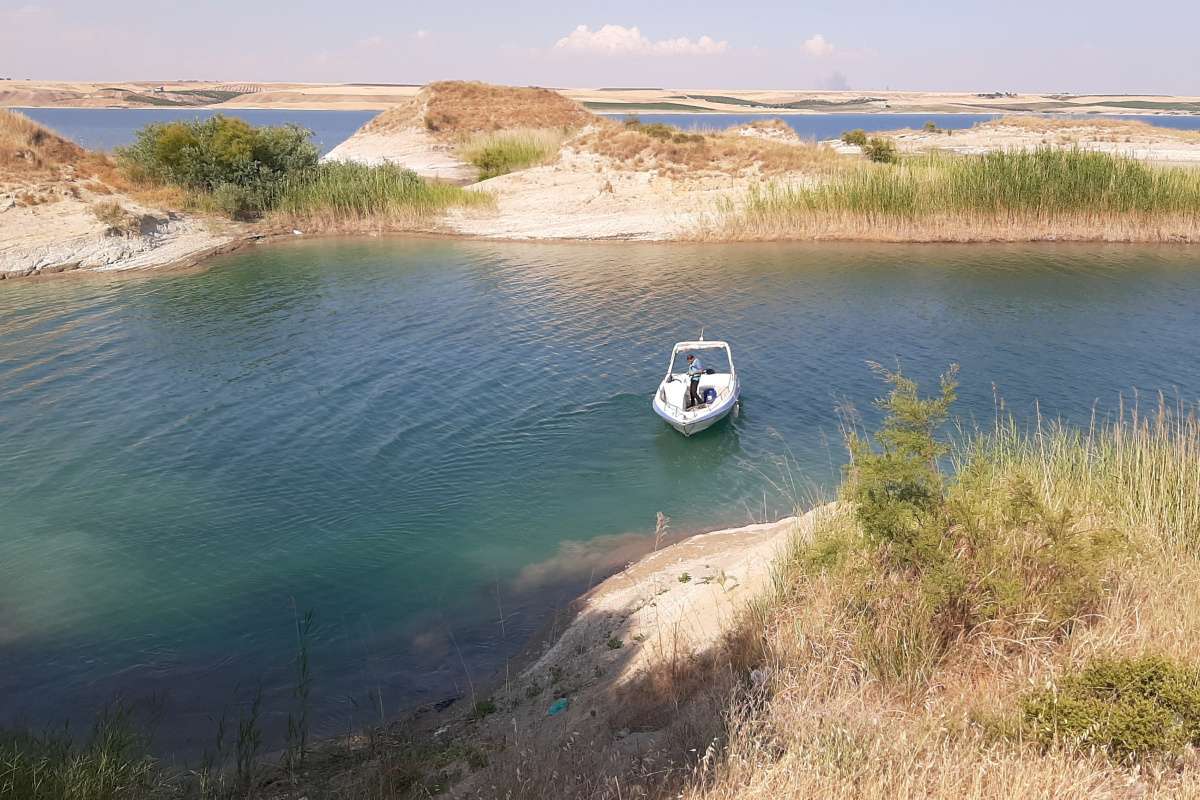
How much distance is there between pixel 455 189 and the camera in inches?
1794

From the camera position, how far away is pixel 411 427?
1991 cm

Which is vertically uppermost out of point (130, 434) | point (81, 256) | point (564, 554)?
point (81, 256)

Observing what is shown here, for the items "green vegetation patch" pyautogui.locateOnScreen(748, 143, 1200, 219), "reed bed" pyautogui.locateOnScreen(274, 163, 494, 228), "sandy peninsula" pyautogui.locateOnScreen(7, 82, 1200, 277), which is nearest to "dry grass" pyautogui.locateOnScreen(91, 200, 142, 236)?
"sandy peninsula" pyautogui.locateOnScreen(7, 82, 1200, 277)

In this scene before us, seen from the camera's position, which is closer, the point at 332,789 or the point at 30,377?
the point at 332,789

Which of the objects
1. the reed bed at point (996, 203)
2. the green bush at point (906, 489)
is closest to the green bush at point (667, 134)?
the reed bed at point (996, 203)

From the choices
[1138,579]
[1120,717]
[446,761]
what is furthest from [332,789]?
[1138,579]

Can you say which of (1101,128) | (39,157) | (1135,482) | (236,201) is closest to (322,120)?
(1101,128)

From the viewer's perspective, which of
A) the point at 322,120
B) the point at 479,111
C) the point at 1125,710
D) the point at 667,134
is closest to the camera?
the point at 1125,710

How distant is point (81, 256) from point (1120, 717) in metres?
39.6

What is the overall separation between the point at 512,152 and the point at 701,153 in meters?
12.7

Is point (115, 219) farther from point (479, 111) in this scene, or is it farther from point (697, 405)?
point (479, 111)

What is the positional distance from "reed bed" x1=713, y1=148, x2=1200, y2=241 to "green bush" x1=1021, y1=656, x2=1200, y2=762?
115 ft

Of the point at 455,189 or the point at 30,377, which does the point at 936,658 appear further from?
the point at 455,189

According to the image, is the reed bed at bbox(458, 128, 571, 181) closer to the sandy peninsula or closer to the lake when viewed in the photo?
the sandy peninsula
